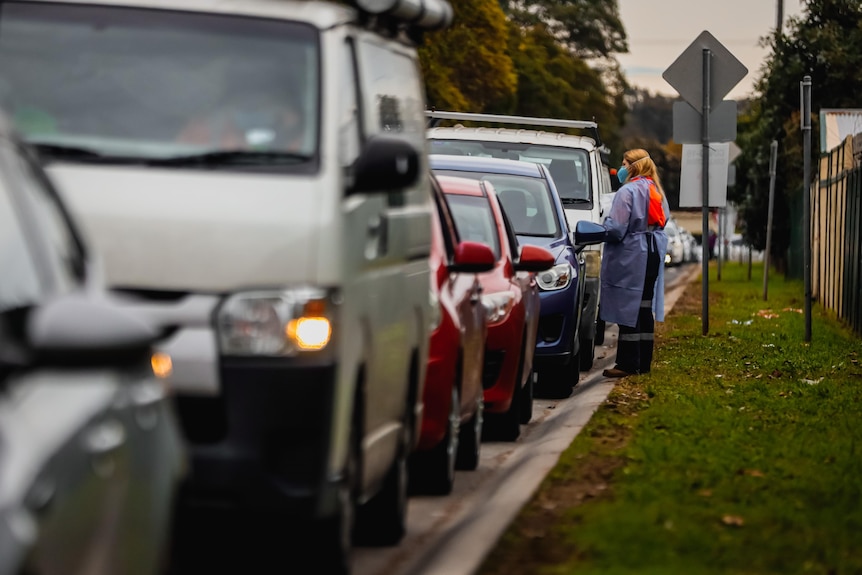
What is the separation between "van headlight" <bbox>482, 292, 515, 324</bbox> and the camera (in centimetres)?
1173

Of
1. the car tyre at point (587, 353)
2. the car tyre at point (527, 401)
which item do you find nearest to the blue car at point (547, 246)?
the car tyre at point (587, 353)

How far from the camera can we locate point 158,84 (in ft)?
22.9

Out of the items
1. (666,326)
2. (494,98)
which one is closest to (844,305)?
(666,326)

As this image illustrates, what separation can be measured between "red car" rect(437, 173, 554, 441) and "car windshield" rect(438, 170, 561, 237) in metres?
2.94

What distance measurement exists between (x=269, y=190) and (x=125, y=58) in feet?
3.01

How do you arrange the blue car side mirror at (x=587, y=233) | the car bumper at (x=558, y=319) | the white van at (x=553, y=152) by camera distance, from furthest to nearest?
the white van at (x=553, y=152) → the blue car side mirror at (x=587, y=233) → the car bumper at (x=558, y=319)

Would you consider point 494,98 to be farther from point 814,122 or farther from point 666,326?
point 666,326

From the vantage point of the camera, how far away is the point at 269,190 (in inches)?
256

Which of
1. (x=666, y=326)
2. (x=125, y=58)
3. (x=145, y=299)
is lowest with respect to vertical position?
(x=666, y=326)

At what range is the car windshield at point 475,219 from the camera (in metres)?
12.6

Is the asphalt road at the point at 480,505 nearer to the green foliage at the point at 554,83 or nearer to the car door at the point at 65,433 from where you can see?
the car door at the point at 65,433

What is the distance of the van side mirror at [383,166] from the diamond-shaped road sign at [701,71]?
13.6m

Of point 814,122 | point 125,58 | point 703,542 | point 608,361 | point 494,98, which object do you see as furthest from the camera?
point 494,98

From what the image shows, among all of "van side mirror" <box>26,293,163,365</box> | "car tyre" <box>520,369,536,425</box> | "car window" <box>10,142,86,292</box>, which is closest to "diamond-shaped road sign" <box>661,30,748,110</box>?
"car tyre" <box>520,369,536,425</box>
